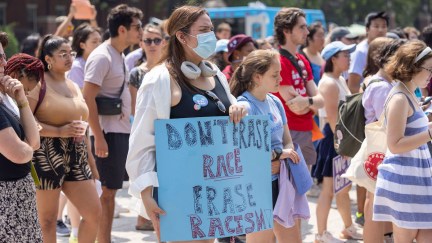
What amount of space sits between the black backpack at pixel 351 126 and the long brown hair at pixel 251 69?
4.20ft

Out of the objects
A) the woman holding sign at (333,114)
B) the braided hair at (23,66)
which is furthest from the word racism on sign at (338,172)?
the braided hair at (23,66)

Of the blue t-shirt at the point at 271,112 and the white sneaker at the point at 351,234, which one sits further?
the white sneaker at the point at 351,234

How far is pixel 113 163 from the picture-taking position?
734 cm

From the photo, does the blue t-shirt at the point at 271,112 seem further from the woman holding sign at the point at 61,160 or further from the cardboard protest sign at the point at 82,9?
the cardboard protest sign at the point at 82,9

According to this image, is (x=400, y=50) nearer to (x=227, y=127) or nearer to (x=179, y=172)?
(x=227, y=127)

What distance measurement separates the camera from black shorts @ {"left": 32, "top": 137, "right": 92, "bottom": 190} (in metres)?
6.08

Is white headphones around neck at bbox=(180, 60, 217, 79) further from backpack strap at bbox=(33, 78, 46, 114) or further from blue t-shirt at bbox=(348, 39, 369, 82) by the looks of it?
blue t-shirt at bbox=(348, 39, 369, 82)

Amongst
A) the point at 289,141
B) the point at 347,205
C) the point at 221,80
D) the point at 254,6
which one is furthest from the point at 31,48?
the point at 254,6

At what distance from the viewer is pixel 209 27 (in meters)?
4.63

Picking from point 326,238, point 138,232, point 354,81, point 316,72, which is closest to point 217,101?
point 326,238

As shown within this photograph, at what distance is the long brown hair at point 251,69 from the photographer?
575 centimetres

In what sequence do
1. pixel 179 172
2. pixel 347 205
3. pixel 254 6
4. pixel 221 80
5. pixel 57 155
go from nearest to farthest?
pixel 179 172 < pixel 221 80 < pixel 57 155 < pixel 347 205 < pixel 254 6

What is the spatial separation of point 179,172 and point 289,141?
5.52ft

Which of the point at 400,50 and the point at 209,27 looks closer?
the point at 209,27
